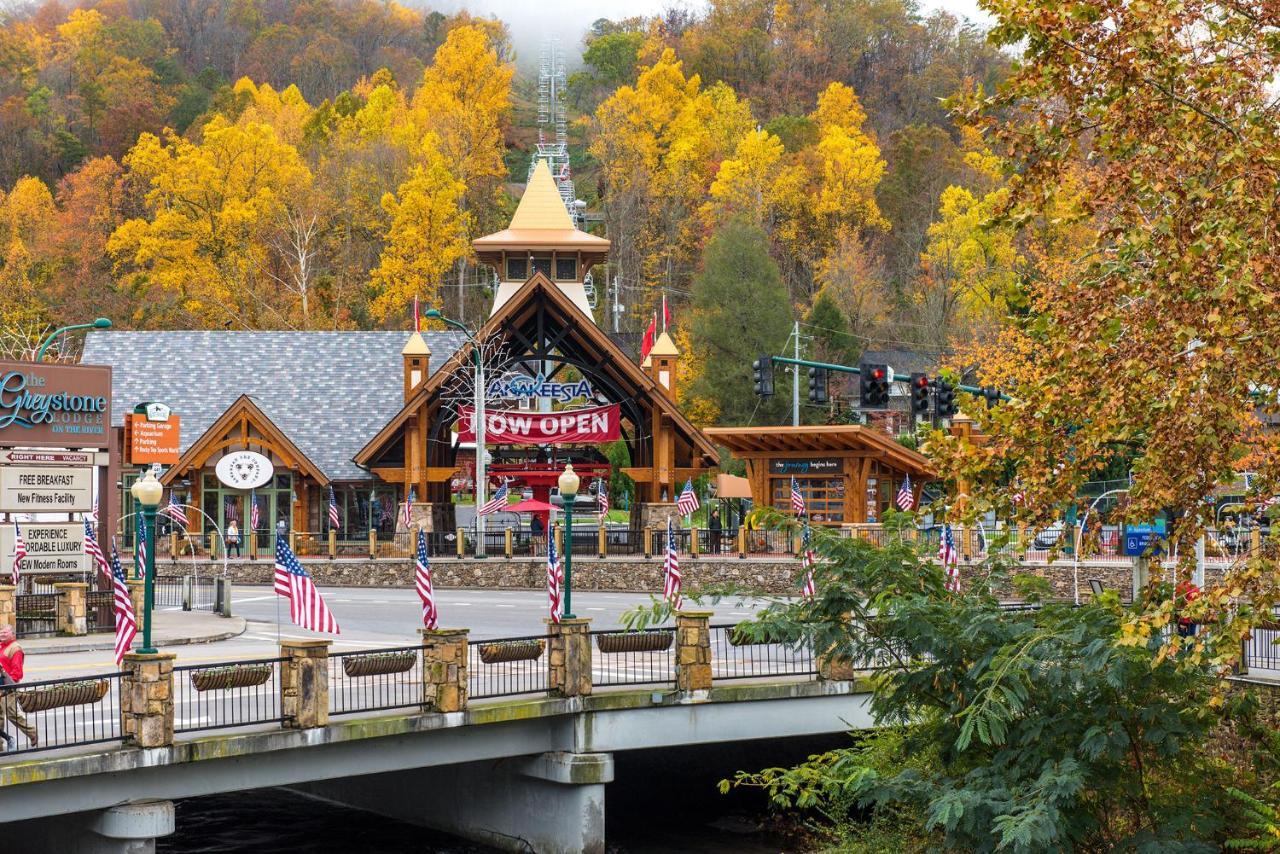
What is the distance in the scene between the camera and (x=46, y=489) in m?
31.6

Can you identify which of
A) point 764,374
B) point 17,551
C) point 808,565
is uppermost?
point 764,374

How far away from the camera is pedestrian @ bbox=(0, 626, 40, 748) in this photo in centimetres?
1831

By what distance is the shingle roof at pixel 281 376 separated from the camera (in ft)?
182

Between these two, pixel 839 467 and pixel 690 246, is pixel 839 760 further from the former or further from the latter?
pixel 690 246

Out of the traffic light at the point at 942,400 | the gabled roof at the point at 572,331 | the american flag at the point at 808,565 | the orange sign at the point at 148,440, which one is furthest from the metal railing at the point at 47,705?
the gabled roof at the point at 572,331

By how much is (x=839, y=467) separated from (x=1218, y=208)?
32608 millimetres

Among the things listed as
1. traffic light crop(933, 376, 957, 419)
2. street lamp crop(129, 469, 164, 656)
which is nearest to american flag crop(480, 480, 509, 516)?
traffic light crop(933, 376, 957, 419)

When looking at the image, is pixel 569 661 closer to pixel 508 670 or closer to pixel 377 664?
pixel 508 670

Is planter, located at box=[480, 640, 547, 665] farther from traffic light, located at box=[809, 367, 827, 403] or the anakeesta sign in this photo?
traffic light, located at box=[809, 367, 827, 403]

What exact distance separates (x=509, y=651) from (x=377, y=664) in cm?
198

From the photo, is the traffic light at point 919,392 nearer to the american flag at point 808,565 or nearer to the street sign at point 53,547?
the american flag at point 808,565

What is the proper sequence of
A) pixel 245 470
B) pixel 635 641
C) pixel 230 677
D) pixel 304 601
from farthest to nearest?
pixel 245 470, pixel 635 641, pixel 304 601, pixel 230 677

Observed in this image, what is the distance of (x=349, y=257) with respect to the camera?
302ft

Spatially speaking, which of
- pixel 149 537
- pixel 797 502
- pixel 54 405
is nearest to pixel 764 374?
pixel 797 502
